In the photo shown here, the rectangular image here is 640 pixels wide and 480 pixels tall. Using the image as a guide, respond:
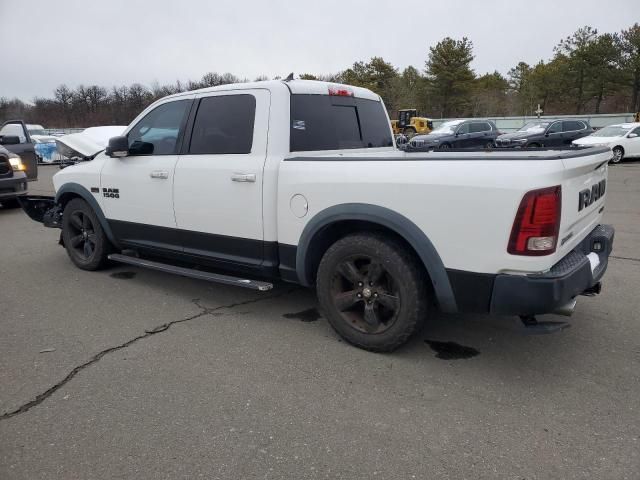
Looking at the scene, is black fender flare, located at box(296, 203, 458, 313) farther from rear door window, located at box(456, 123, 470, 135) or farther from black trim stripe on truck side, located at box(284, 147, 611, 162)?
rear door window, located at box(456, 123, 470, 135)

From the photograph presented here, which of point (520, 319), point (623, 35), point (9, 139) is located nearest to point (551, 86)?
point (623, 35)

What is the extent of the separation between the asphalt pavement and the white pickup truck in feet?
1.33

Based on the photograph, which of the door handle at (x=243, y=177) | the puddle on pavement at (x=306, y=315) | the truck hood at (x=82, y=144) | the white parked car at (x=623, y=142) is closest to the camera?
the door handle at (x=243, y=177)

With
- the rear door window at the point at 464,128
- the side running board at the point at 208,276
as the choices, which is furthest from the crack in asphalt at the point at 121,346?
the rear door window at the point at 464,128

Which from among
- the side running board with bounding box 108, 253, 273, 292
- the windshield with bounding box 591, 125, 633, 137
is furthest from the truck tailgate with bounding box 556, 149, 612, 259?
the windshield with bounding box 591, 125, 633, 137

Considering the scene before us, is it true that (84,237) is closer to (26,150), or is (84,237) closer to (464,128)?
(26,150)

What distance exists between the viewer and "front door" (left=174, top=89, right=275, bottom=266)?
3.88 m

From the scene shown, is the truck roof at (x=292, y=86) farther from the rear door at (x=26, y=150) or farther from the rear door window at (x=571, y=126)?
the rear door window at (x=571, y=126)

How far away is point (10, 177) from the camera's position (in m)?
9.70

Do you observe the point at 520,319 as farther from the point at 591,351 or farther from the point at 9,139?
the point at 9,139

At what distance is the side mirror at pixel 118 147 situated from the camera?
15.1 ft

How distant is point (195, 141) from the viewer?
4.30 meters

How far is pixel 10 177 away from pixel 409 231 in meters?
9.43

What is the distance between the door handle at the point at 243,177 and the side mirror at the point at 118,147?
1378 millimetres
